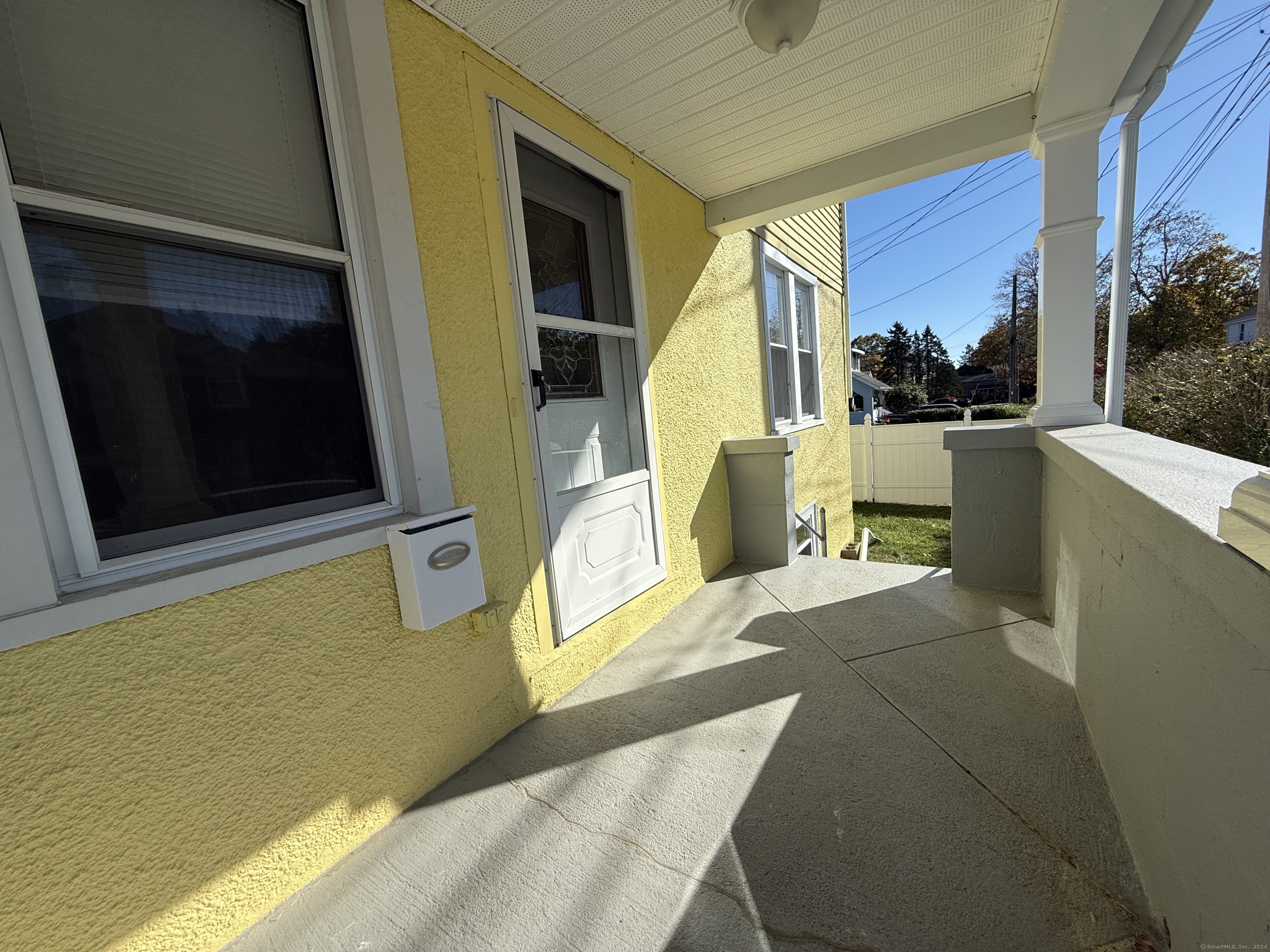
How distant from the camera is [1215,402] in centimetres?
360

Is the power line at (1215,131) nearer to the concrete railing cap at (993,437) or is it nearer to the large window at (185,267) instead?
the concrete railing cap at (993,437)

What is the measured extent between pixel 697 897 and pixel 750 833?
26cm

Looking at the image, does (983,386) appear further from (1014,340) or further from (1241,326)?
(1241,326)

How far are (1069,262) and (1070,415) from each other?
0.78 metres

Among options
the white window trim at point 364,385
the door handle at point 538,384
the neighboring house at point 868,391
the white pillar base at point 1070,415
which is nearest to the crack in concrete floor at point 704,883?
the white window trim at point 364,385

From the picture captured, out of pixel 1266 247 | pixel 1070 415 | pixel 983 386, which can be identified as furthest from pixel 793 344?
pixel 983 386

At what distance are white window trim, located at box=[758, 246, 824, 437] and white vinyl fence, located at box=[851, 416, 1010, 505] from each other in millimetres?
4134

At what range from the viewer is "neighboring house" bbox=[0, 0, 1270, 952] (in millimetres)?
1098

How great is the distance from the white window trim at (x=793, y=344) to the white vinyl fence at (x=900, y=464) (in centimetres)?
413

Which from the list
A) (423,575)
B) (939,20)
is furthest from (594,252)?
(423,575)

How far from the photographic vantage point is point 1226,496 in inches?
38.3

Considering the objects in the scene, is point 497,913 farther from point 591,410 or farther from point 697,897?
point 591,410

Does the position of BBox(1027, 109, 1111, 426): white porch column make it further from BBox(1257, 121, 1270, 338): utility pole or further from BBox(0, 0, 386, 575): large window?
BBox(0, 0, 386, 575): large window

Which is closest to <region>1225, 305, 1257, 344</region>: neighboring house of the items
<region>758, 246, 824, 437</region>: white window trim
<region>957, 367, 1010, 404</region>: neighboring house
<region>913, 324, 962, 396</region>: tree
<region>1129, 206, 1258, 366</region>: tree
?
<region>1129, 206, 1258, 366</region>: tree
